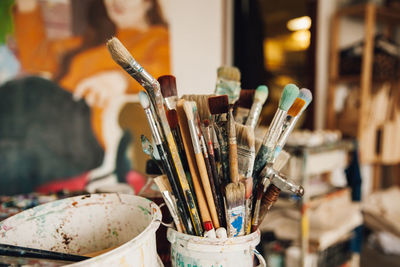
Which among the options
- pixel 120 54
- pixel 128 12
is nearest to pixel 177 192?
pixel 120 54

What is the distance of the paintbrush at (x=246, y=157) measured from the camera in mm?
380

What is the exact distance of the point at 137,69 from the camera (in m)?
0.35

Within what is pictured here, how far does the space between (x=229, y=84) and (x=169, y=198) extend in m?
0.23

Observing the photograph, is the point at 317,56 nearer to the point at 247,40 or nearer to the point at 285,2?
the point at 285,2

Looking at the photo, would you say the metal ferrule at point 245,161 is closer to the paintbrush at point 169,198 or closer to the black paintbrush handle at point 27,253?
the paintbrush at point 169,198

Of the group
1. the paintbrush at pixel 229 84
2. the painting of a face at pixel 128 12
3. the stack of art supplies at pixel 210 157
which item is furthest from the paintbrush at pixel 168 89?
the painting of a face at pixel 128 12

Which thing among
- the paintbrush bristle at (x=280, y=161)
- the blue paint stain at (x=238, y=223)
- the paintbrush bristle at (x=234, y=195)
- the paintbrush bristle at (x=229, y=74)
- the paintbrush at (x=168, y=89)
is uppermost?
the paintbrush bristle at (x=229, y=74)

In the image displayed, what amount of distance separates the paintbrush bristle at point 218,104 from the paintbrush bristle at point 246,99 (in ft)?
0.37

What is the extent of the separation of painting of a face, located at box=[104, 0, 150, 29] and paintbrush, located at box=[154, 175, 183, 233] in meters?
0.94

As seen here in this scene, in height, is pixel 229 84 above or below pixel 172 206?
above

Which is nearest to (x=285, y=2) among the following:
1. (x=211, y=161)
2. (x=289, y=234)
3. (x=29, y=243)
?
(x=289, y=234)

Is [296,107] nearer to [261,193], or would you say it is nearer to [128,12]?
[261,193]

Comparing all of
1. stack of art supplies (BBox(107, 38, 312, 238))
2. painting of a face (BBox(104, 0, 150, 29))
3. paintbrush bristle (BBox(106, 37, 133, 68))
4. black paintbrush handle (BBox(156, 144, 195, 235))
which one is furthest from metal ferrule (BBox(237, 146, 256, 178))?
painting of a face (BBox(104, 0, 150, 29))

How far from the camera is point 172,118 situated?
383 millimetres
